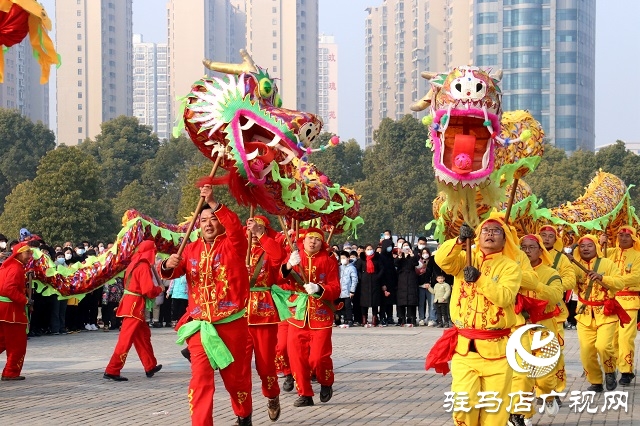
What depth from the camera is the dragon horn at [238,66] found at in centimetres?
977

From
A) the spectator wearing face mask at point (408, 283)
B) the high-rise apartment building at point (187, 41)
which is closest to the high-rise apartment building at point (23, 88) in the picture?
the high-rise apartment building at point (187, 41)

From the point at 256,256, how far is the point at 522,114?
2873 millimetres

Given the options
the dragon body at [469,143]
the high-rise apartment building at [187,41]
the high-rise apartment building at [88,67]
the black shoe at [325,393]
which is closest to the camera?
the dragon body at [469,143]

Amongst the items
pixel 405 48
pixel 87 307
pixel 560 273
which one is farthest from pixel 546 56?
pixel 560 273

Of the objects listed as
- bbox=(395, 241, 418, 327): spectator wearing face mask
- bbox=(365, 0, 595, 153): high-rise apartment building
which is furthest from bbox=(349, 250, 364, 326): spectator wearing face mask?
bbox=(365, 0, 595, 153): high-rise apartment building

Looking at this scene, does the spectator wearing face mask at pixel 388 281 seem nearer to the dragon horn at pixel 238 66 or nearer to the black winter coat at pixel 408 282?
the black winter coat at pixel 408 282

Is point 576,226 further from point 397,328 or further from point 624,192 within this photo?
point 397,328

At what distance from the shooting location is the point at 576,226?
13875 mm

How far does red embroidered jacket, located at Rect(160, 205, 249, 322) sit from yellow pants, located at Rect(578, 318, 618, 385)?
4.54 meters

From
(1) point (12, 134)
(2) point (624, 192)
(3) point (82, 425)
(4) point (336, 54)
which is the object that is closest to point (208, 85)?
(3) point (82, 425)

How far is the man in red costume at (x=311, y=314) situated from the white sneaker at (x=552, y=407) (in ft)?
6.57

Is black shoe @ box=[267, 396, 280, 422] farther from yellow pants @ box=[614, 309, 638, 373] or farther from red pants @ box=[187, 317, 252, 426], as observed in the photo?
yellow pants @ box=[614, 309, 638, 373]

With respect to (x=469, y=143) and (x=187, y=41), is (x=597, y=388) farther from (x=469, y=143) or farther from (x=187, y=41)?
(x=187, y=41)

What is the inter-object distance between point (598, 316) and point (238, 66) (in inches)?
175
